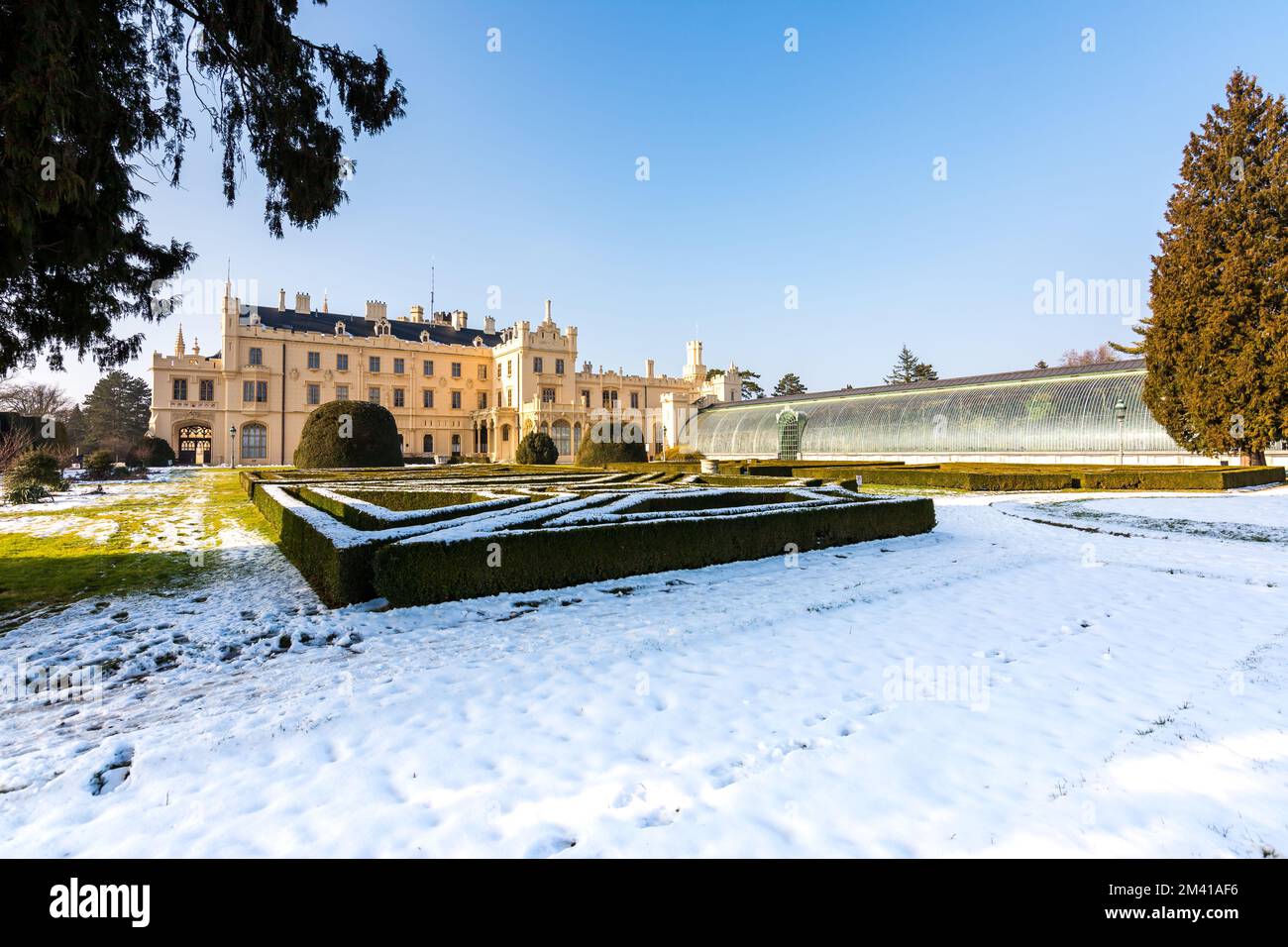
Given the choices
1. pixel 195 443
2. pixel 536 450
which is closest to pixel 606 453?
pixel 536 450

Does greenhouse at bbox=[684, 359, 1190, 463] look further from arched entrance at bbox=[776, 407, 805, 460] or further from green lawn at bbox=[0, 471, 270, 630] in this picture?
green lawn at bbox=[0, 471, 270, 630]

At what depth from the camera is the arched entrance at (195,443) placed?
45.8m

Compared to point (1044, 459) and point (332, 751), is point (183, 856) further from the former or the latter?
point (1044, 459)

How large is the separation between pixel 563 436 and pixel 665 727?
154 feet

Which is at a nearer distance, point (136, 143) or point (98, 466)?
point (136, 143)

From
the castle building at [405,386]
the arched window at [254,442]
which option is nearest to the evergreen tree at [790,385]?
the castle building at [405,386]

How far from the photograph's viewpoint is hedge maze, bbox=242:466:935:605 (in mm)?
6484

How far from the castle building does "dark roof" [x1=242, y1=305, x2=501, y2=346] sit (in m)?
0.13

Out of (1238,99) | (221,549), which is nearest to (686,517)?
(221,549)

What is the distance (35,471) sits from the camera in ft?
56.2

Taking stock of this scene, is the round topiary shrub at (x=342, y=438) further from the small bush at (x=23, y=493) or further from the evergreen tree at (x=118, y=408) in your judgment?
the evergreen tree at (x=118, y=408)

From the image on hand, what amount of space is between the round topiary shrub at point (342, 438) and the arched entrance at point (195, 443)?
26121 millimetres

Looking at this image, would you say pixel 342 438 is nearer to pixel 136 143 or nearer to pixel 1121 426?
pixel 136 143

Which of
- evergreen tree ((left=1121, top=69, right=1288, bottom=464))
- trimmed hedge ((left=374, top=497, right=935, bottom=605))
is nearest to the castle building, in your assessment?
evergreen tree ((left=1121, top=69, right=1288, bottom=464))
